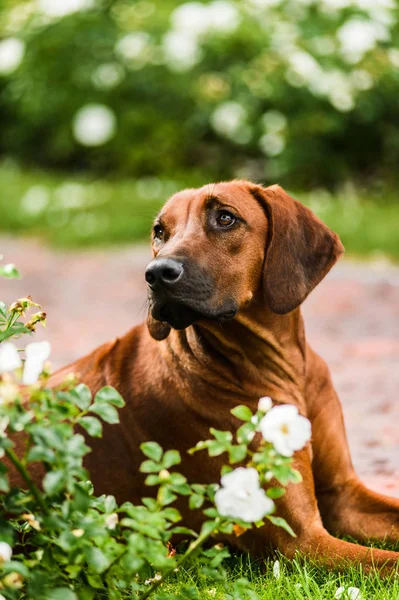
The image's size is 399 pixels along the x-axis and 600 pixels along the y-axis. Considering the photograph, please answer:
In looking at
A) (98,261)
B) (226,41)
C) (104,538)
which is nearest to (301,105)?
(226,41)

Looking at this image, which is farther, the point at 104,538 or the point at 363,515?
the point at 363,515

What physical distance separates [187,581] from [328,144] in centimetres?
791

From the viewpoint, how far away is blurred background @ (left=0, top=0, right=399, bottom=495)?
8.09 metres

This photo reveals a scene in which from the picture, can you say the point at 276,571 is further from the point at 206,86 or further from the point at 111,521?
the point at 206,86

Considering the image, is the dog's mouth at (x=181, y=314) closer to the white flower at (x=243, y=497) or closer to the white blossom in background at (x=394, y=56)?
the white flower at (x=243, y=497)

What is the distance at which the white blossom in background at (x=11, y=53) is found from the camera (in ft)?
40.5

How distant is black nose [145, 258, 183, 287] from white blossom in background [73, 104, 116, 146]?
9.31 metres

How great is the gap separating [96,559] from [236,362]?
1.33m

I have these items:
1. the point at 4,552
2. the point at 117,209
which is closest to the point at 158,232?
the point at 4,552

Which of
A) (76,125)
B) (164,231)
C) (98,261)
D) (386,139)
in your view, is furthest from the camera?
(76,125)

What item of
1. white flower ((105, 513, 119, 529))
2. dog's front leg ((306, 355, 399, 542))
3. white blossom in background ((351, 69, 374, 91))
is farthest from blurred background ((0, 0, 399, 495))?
white flower ((105, 513, 119, 529))

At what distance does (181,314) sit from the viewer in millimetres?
3229

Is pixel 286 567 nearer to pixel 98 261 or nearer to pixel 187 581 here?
pixel 187 581

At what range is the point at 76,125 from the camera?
12.4m
